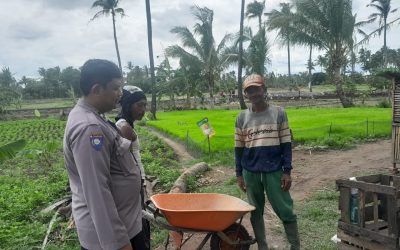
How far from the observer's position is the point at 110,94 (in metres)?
2.28

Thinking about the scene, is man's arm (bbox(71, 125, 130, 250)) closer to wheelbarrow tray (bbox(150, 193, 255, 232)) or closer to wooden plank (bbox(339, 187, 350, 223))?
wheelbarrow tray (bbox(150, 193, 255, 232))

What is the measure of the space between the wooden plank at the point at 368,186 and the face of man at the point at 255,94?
3.45ft

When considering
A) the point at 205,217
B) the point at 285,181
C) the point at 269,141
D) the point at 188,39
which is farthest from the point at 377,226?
the point at 188,39

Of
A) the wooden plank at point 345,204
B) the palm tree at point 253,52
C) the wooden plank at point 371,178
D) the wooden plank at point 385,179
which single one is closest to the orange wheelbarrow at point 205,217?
the wooden plank at point 345,204

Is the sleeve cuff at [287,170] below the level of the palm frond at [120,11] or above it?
below

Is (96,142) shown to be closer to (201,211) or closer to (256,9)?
(201,211)

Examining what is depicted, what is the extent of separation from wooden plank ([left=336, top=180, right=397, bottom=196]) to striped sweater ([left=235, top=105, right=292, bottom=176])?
0.51 meters

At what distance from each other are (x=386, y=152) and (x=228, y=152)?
411 centimetres

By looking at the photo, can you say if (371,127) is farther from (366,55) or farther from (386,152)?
(366,55)

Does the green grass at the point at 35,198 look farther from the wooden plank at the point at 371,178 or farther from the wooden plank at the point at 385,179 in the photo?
the wooden plank at the point at 385,179

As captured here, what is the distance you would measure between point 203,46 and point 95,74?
31.0 metres

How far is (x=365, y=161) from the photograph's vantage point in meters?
9.47

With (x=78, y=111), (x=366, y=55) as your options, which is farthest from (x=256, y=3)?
(x=78, y=111)

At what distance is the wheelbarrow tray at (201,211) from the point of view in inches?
142
